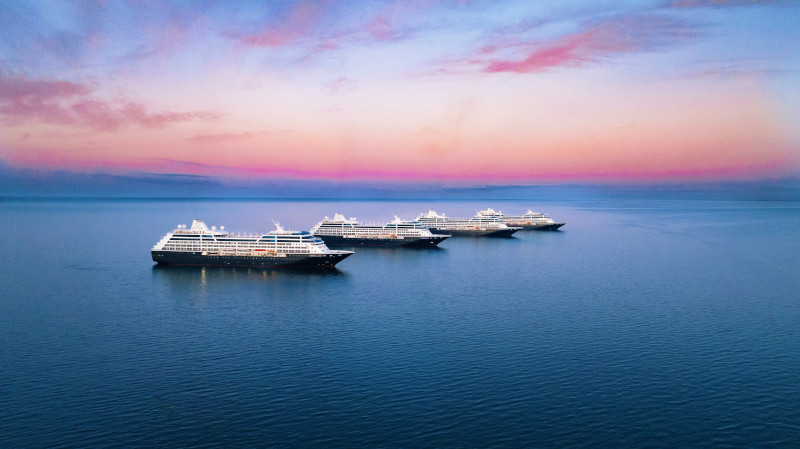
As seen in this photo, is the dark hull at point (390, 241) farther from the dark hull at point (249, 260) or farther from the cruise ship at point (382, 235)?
the dark hull at point (249, 260)

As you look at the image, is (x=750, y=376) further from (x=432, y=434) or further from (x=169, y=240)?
(x=169, y=240)

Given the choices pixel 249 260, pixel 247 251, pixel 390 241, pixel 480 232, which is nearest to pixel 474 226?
pixel 480 232

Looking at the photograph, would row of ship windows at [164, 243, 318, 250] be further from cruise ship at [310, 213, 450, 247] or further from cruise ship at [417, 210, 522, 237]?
cruise ship at [417, 210, 522, 237]

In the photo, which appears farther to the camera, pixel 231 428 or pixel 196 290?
pixel 196 290

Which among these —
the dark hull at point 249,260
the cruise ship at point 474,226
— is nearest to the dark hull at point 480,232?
the cruise ship at point 474,226

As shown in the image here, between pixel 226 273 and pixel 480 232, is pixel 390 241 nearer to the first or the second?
pixel 480 232

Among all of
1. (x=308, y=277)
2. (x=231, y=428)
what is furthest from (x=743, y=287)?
(x=231, y=428)
